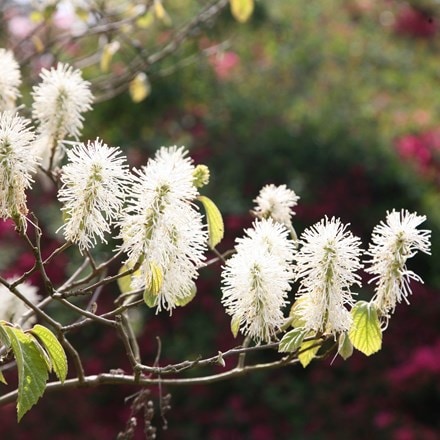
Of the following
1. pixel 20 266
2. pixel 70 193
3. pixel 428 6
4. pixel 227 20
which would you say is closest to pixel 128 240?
pixel 70 193

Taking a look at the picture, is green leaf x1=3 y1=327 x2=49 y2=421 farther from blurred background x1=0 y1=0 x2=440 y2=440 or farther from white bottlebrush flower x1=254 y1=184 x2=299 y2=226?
blurred background x1=0 y1=0 x2=440 y2=440

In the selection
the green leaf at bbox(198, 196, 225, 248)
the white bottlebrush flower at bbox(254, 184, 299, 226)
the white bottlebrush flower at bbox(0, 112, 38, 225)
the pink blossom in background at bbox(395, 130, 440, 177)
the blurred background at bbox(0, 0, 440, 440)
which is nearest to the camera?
the white bottlebrush flower at bbox(0, 112, 38, 225)

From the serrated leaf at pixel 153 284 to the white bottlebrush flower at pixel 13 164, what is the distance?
0.65 ft

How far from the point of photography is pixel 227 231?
4863 mm

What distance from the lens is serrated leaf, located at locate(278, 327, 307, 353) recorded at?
1307 mm

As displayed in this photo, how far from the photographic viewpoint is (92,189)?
1242 millimetres

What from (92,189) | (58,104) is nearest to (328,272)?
(92,189)

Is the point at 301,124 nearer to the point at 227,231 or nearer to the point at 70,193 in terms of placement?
the point at 227,231

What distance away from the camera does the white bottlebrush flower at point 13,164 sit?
47.9 inches

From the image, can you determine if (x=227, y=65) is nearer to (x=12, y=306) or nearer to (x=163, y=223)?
(x=12, y=306)

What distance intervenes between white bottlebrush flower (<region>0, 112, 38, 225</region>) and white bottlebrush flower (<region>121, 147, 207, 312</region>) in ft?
0.46

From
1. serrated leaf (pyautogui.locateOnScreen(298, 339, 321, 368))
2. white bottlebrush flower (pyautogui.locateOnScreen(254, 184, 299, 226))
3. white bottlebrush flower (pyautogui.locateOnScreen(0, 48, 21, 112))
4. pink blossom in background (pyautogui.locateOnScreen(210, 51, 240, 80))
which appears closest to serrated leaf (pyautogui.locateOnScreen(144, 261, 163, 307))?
serrated leaf (pyautogui.locateOnScreen(298, 339, 321, 368))

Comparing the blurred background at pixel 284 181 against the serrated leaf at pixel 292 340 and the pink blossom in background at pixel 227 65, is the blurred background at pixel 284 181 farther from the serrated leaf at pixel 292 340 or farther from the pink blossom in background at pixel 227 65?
the serrated leaf at pixel 292 340

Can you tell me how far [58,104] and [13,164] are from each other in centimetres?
43
